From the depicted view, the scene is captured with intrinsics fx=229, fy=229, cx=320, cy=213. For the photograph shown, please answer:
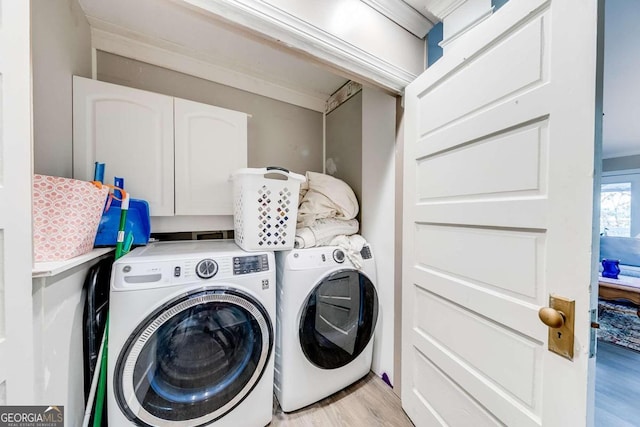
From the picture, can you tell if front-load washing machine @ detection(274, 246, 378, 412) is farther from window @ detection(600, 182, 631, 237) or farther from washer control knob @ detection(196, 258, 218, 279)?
window @ detection(600, 182, 631, 237)

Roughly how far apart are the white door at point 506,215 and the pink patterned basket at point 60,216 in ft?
4.61

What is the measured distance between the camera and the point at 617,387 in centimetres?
164

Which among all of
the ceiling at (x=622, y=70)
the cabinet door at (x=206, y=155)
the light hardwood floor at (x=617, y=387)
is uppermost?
the ceiling at (x=622, y=70)

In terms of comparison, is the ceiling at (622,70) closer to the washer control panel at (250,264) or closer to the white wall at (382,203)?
the white wall at (382,203)

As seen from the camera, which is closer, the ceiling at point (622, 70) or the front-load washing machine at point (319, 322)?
the ceiling at point (622, 70)

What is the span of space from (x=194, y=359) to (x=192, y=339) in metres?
0.10

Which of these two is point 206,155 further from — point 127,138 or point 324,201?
point 324,201

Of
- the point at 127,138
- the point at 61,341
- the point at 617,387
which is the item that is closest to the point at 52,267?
the point at 61,341

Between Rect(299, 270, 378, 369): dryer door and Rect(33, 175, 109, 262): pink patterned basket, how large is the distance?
1.01 metres

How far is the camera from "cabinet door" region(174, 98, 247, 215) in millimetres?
1438

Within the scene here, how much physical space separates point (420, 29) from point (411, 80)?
0.31 metres

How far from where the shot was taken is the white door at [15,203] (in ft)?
1.73

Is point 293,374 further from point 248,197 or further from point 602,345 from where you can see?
point 602,345

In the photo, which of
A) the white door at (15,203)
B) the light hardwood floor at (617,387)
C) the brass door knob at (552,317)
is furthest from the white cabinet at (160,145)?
the light hardwood floor at (617,387)
